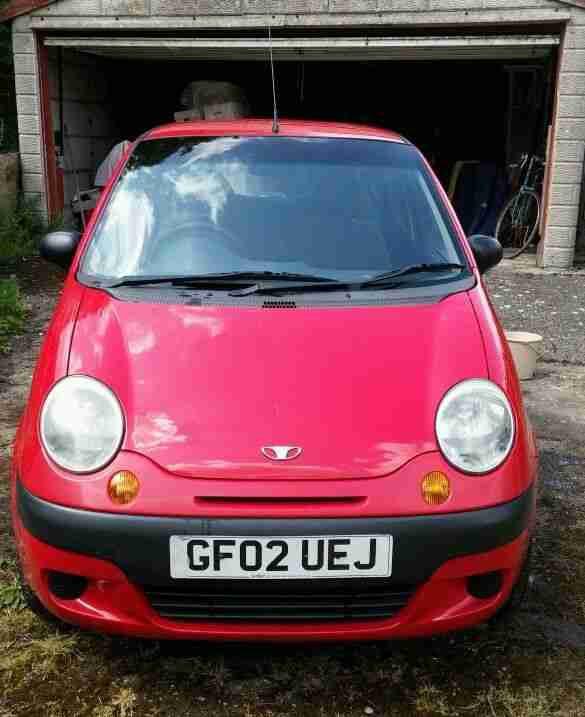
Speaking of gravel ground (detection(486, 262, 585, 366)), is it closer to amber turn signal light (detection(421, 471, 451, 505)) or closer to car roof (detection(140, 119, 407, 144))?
car roof (detection(140, 119, 407, 144))

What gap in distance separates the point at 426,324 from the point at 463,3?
7.34m

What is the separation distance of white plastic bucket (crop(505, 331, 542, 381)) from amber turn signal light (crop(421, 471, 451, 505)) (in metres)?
3.25

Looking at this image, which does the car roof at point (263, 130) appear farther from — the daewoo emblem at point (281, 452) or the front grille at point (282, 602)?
the front grille at point (282, 602)

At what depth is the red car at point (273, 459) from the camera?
1966 millimetres

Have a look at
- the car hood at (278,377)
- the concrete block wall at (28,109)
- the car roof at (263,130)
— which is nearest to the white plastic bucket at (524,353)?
the car roof at (263,130)

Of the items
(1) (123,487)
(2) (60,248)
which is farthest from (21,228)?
(1) (123,487)

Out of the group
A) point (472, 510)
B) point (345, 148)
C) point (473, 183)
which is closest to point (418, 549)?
point (472, 510)

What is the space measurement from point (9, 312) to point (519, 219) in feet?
21.2

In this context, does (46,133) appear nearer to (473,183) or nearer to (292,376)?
(473,183)

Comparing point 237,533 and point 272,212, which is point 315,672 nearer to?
point 237,533

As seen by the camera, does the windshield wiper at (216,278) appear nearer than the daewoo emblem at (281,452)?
No

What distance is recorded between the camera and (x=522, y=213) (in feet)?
33.4

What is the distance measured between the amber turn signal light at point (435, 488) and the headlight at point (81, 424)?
0.79m

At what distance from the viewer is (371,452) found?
2.06 meters
